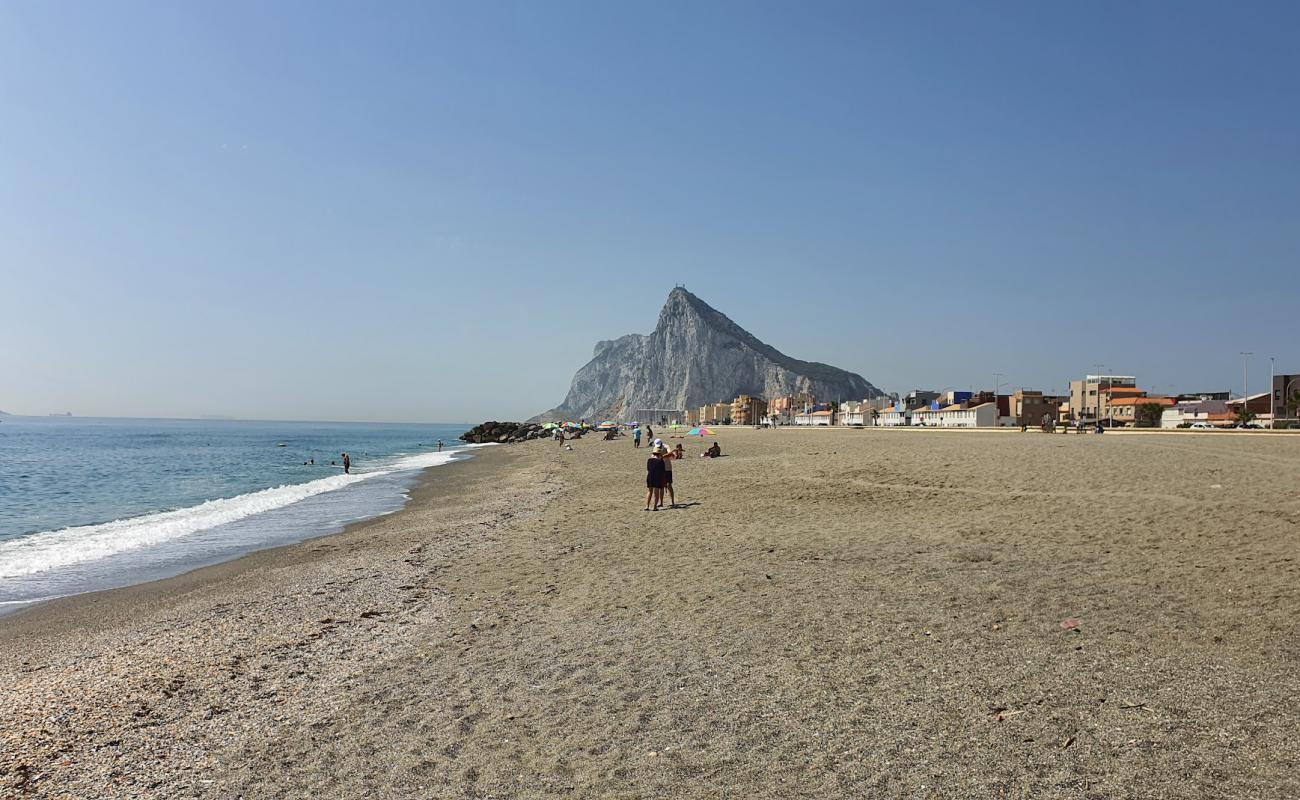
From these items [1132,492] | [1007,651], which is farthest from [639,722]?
[1132,492]

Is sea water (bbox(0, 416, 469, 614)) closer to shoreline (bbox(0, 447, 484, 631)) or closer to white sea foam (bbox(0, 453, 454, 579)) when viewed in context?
white sea foam (bbox(0, 453, 454, 579))

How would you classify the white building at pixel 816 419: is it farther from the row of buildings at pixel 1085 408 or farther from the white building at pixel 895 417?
the white building at pixel 895 417

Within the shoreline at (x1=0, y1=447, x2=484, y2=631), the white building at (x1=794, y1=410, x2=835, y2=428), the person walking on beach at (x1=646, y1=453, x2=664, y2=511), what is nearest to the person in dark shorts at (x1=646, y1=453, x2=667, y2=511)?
the person walking on beach at (x1=646, y1=453, x2=664, y2=511)

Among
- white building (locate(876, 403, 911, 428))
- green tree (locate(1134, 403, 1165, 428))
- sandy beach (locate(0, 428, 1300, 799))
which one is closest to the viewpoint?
sandy beach (locate(0, 428, 1300, 799))

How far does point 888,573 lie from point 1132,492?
9.76m

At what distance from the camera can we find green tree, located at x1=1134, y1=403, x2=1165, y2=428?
89562 mm

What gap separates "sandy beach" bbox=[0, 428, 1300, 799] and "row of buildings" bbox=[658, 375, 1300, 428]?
58679mm

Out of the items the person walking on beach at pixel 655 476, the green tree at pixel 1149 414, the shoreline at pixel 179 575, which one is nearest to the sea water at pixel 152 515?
the shoreline at pixel 179 575

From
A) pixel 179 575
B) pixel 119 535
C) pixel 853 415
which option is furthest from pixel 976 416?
pixel 179 575

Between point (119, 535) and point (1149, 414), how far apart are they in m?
106

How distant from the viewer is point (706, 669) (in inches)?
237

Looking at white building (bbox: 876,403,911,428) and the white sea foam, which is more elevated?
white building (bbox: 876,403,911,428)

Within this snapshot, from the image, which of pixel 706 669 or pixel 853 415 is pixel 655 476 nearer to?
pixel 706 669

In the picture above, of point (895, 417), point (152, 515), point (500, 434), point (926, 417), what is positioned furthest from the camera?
point (895, 417)
